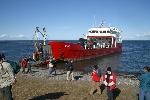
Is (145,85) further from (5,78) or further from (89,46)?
(89,46)

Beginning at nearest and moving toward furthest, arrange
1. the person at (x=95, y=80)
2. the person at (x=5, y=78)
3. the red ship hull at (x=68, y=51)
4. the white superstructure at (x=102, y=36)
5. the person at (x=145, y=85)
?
1. the person at (x=5, y=78)
2. the person at (x=145, y=85)
3. the person at (x=95, y=80)
4. the red ship hull at (x=68, y=51)
5. the white superstructure at (x=102, y=36)

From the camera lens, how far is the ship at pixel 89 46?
117 feet

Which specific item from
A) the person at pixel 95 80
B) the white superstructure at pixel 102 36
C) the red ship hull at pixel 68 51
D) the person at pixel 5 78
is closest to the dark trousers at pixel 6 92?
the person at pixel 5 78

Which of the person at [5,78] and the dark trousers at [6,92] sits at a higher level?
the person at [5,78]

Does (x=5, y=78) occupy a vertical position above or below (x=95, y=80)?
above

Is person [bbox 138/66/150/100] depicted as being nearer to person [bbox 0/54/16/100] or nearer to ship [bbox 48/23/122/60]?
person [bbox 0/54/16/100]

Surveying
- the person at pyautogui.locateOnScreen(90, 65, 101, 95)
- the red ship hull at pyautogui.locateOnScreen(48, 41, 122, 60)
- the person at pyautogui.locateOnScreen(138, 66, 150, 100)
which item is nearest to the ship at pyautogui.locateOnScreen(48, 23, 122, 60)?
the red ship hull at pyautogui.locateOnScreen(48, 41, 122, 60)

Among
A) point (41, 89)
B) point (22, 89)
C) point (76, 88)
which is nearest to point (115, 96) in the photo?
point (76, 88)

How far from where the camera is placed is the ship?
35656 millimetres

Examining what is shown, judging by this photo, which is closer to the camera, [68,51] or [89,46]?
[68,51]

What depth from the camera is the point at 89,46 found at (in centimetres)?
4484

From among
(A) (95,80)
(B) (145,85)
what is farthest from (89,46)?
(B) (145,85)

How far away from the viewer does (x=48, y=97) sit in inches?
542

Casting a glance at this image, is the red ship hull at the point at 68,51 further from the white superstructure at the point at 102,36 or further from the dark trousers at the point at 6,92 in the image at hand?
the dark trousers at the point at 6,92
